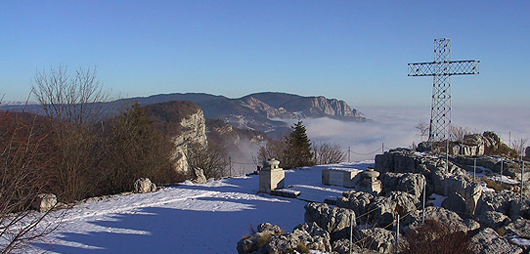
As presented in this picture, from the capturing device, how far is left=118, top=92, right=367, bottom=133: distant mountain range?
11772 centimetres

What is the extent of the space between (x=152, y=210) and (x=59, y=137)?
587cm

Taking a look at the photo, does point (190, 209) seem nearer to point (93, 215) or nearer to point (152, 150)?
point (93, 215)

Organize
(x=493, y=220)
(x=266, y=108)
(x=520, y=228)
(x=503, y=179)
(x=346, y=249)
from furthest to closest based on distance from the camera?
(x=266, y=108)
(x=503, y=179)
(x=493, y=220)
(x=520, y=228)
(x=346, y=249)

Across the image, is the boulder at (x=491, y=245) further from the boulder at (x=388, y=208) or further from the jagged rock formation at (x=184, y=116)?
the jagged rock formation at (x=184, y=116)

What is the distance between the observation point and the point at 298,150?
105 feet

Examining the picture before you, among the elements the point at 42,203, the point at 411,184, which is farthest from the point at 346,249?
the point at 42,203

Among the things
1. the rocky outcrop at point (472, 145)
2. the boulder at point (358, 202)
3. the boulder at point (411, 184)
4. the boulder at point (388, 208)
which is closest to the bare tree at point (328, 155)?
the rocky outcrop at point (472, 145)

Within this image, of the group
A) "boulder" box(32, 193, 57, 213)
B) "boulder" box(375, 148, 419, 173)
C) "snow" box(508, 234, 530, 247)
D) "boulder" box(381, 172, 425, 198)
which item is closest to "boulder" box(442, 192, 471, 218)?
"boulder" box(381, 172, 425, 198)

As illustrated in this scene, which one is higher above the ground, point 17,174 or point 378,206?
point 17,174

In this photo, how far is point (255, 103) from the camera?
144 metres

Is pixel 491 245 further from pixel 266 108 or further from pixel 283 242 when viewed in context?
pixel 266 108

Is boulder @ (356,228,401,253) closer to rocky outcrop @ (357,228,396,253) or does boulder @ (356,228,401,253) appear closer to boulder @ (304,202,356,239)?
rocky outcrop @ (357,228,396,253)

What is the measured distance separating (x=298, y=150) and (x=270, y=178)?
14.5 meters

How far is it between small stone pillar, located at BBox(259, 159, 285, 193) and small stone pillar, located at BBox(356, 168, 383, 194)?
11.7 ft
